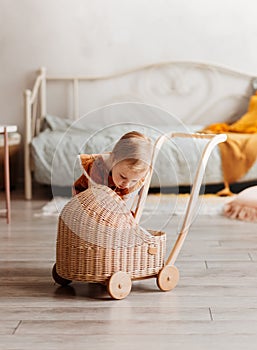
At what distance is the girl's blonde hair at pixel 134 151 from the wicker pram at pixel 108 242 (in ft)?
0.14

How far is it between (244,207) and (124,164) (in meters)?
1.52

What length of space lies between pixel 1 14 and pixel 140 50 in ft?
3.02

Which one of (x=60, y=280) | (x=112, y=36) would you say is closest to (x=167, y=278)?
(x=60, y=280)

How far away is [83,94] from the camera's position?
4.44 metres

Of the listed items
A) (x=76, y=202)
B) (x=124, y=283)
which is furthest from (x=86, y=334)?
(x=76, y=202)

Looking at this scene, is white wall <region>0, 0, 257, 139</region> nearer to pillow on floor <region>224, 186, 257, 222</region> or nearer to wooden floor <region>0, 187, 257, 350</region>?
pillow on floor <region>224, 186, 257, 222</region>

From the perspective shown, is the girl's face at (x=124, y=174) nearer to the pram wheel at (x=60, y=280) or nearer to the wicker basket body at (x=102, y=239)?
the wicker basket body at (x=102, y=239)

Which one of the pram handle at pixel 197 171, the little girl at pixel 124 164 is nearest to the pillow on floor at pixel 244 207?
the pram handle at pixel 197 171

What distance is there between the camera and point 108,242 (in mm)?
1878

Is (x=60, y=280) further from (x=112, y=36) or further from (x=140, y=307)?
(x=112, y=36)

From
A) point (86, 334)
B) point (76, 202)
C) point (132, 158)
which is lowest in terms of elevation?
point (86, 334)

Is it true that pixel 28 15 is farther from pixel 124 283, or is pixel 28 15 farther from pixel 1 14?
pixel 124 283

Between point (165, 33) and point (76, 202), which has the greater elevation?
point (165, 33)

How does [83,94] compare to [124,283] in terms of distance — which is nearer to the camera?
[124,283]
